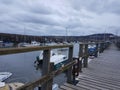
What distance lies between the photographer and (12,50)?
2.45 m

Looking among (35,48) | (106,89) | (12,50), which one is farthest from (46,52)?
(106,89)

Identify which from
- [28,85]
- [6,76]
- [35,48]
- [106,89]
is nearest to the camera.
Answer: [28,85]

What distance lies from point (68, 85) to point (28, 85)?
8.43 ft

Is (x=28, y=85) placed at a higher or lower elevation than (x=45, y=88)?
higher

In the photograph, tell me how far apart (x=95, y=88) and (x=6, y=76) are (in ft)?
56.7

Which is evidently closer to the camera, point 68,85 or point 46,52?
point 46,52

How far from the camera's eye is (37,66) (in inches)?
1197

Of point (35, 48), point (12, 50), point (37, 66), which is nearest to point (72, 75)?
point (35, 48)

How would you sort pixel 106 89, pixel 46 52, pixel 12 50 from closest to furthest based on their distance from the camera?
1. pixel 12 50
2. pixel 46 52
3. pixel 106 89

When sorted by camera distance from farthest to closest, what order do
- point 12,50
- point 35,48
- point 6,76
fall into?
point 6,76
point 35,48
point 12,50

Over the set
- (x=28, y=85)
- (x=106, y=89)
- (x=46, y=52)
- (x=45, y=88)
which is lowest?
(x=106, y=89)

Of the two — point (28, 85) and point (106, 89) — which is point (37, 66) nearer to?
point (106, 89)

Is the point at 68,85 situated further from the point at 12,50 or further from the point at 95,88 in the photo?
the point at 12,50

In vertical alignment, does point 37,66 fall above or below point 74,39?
below
